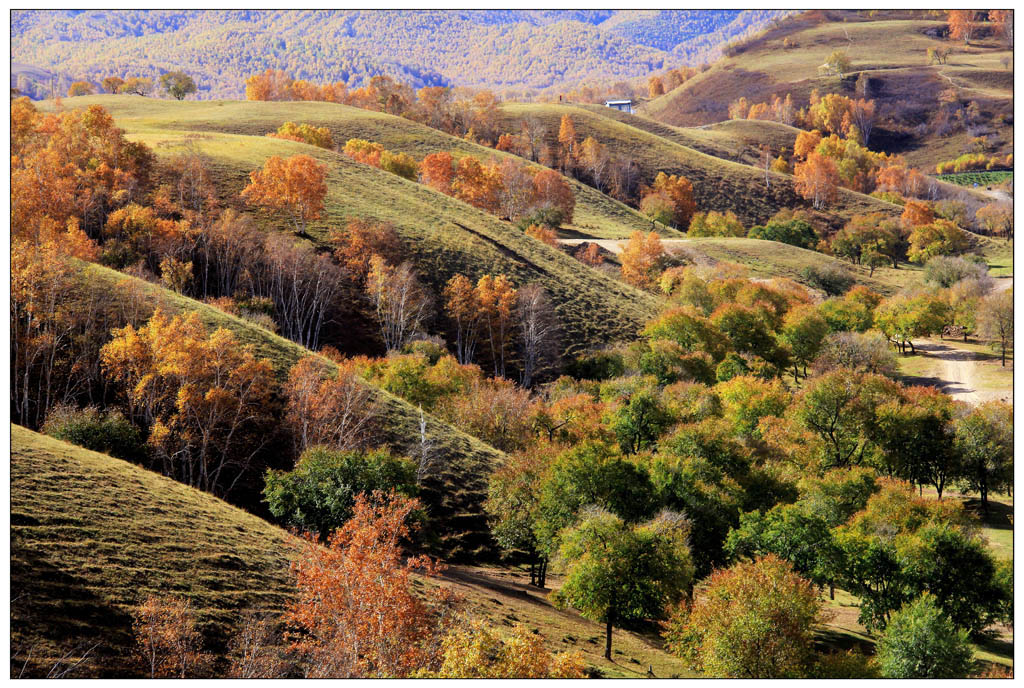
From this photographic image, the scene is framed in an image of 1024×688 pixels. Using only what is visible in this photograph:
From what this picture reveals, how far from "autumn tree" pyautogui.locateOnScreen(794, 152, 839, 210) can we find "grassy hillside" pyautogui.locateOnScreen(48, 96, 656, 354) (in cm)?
9447

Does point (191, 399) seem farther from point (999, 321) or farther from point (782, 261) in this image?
point (782, 261)

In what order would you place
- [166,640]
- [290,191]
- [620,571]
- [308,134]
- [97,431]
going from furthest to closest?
[308,134] < [290,191] < [97,431] < [620,571] < [166,640]

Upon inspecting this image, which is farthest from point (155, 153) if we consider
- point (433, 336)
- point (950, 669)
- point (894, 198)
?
point (894, 198)

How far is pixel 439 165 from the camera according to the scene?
144375mm

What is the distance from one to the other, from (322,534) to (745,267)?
337ft

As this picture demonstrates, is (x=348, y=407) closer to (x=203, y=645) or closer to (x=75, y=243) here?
(x=203, y=645)

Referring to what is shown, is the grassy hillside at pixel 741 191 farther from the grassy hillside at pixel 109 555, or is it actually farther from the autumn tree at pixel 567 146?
the grassy hillside at pixel 109 555

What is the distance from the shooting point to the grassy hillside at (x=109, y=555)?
24.6 meters

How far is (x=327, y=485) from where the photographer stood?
40.7 metres

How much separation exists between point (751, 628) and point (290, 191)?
3161 inches

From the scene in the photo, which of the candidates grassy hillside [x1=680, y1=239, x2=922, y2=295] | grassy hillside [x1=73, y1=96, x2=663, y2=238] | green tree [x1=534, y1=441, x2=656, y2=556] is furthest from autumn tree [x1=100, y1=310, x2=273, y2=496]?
grassy hillside [x1=73, y1=96, x2=663, y2=238]

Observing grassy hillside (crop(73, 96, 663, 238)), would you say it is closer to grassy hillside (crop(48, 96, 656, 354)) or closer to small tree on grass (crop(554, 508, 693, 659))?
grassy hillside (crop(48, 96, 656, 354))

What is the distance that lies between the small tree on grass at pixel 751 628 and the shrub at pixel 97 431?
2880cm

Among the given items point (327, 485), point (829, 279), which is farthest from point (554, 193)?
point (327, 485)
